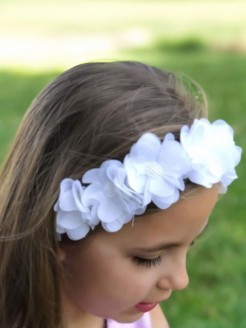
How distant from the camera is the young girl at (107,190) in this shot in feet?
5.57

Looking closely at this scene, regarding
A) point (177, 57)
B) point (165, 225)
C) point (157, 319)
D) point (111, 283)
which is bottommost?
point (177, 57)

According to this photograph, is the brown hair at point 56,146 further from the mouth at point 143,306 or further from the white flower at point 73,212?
the mouth at point 143,306

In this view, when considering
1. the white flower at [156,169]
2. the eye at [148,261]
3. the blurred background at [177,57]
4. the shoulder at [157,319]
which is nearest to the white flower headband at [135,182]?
the white flower at [156,169]

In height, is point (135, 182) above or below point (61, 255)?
above

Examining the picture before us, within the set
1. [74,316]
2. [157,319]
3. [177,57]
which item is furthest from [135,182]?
[177,57]

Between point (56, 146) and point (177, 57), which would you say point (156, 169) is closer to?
point (56, 146)

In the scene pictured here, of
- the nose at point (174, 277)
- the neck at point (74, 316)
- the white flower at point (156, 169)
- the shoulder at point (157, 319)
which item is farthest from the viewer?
the shoulder at point (157, 319)

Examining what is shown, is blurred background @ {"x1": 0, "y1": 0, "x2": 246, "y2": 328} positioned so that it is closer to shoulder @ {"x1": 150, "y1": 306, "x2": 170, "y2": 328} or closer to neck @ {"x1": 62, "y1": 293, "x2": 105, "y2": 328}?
shoulder @ {"x1": 150, "y1": 306, "x2": 170, "y2": 328}

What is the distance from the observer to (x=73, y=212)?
1722 millimetres

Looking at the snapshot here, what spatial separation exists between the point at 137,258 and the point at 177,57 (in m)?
7.20

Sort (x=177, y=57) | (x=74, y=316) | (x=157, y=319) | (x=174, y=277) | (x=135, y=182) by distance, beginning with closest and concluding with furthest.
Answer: (x=135, y=182) → (x=174, y=277) → (x=74, y=316) → (x=157, y=319) → (x=177, y=57)

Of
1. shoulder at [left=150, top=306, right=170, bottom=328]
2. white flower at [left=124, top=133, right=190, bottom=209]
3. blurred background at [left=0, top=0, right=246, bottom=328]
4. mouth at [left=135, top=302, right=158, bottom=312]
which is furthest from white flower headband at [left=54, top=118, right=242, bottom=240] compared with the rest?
blurred background at [left=0, top=0, right=246, bottom=328]

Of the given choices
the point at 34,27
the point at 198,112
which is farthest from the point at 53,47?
the point at 198,112

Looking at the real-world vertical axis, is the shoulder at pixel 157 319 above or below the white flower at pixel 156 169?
below
